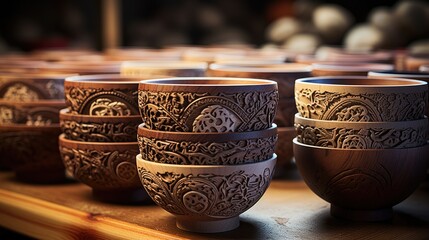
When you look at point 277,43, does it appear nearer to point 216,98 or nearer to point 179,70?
point 179,70

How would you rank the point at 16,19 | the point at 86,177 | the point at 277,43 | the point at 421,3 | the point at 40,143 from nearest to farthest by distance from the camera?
the point at 86,177 < the point at 40,143 < the point at 421,3 < the point at 277,43 < the point at 16,19

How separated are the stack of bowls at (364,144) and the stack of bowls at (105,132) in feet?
0.83

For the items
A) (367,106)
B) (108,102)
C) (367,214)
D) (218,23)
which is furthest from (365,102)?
(218,23)

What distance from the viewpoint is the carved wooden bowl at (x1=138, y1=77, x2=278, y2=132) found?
0.83 m

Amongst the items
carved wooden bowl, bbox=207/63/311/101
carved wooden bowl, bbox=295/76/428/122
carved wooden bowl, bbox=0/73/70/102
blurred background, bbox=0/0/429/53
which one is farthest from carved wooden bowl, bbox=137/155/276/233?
blurred background, bbox=0/0/429/53

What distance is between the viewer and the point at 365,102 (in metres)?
0.88

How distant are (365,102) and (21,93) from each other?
1.99 feet

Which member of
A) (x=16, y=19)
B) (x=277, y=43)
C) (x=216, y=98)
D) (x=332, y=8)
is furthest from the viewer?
(x=16, y=19)

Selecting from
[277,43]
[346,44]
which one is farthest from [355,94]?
[277,43]

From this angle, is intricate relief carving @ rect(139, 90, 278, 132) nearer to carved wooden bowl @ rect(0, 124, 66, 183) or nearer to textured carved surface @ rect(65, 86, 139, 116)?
textured carved surface @ rect(65, 86, 139, 116)

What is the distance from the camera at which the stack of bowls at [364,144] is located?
0.88 meters

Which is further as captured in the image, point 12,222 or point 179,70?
point 179,70

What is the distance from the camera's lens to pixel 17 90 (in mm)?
1182

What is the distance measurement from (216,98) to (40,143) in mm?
445
